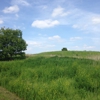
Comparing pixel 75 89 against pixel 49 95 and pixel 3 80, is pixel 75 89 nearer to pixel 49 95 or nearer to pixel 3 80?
pixel 49 95

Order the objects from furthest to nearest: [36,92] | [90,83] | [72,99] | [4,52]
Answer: [4,52] < [90,83] < [36,92] < [72,99]

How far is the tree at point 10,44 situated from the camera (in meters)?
36.0

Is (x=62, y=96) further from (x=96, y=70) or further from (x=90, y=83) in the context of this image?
(x=96, y=70)

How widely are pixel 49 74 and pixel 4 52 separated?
1047 inches

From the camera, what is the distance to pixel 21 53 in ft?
124

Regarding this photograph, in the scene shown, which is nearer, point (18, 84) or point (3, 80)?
point (18, 84)

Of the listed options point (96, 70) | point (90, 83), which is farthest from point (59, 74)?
point (90, 83)

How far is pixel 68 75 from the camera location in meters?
10.8

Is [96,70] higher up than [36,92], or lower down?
higher up

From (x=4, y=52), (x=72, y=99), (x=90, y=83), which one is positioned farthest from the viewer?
(x=4, y=52)

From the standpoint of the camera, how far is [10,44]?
37.3 metres

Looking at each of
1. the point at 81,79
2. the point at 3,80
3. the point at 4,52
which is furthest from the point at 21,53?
the point at 81,79

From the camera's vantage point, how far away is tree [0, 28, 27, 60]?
36000mm

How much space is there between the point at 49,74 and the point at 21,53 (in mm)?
27807
